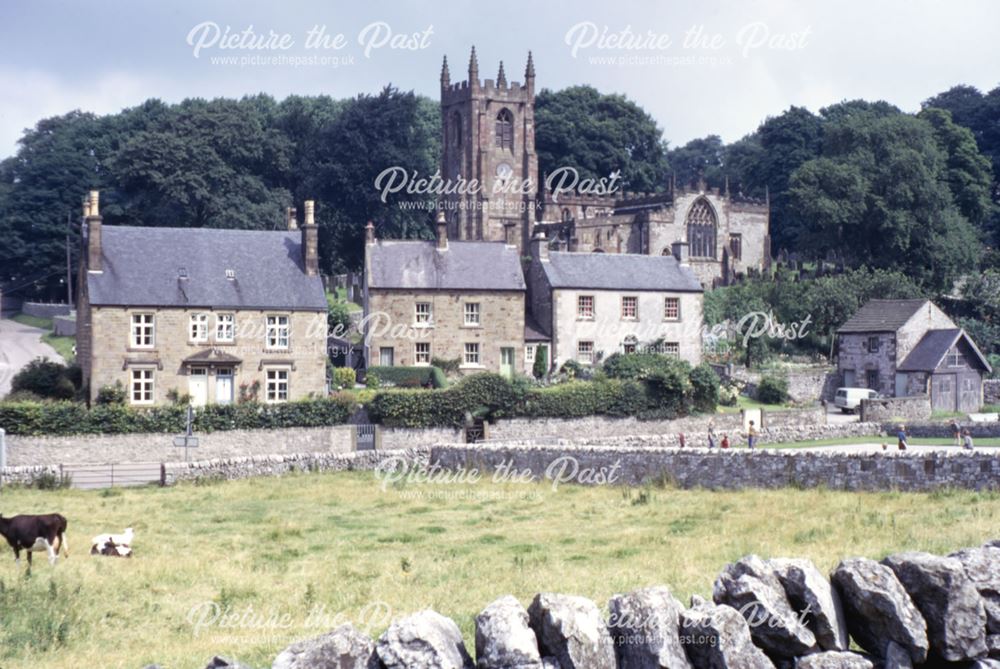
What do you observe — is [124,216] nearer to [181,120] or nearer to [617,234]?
[181,120]

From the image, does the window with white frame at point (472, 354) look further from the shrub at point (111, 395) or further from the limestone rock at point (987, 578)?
the limestone rock at point (987, 578)

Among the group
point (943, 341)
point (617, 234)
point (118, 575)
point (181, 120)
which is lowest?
point (118, 575)

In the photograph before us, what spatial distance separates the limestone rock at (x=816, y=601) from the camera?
1223 centimetres

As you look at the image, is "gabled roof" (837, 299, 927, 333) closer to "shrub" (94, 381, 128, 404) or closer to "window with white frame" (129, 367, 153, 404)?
"window with white frame" (129, 367, 153, 404)

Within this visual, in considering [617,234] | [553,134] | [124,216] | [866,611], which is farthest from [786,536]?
[553,134]

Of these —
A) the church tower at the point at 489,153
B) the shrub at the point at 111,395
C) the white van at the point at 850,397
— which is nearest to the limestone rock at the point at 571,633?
the shrub at the point at 111,395

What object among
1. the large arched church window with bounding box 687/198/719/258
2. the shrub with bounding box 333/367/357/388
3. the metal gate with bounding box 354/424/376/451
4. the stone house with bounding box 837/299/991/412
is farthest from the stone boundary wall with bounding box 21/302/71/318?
the stone house with bounding box 837/299/991/412

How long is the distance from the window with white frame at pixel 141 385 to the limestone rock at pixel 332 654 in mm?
38734

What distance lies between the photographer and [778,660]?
12.2m

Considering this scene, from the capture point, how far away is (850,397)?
56219 mm

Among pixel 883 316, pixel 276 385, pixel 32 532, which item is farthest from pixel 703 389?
pixel 32 532

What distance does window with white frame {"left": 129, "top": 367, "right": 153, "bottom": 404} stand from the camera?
47875mm

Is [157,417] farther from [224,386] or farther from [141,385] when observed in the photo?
[224,386]

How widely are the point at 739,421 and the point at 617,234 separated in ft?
125
